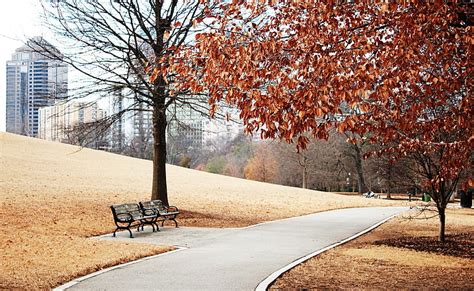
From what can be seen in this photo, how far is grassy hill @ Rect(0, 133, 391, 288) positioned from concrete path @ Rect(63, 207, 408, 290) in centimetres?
86

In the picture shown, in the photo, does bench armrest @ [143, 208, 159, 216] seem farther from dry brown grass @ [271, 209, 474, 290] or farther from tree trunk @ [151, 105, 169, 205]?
dry brown grass @ [271, 209, 474, 290]

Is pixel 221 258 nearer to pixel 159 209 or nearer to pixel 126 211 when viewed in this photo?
pixel 126 211

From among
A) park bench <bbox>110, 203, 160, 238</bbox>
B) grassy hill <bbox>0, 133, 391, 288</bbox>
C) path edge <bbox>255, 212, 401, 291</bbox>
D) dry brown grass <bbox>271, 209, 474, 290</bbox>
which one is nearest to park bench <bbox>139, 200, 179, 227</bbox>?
park bench <bbox>110, 203, 160, 238</bbox>

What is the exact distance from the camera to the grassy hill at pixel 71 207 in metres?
11.2

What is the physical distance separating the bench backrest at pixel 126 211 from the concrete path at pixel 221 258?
71 cm

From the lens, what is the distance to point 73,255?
1214 cm

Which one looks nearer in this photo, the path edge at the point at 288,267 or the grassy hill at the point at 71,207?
the path edge at the point at 288,267

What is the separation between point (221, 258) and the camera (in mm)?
11883

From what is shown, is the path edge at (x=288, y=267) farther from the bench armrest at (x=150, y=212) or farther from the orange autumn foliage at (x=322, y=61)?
the bench armrest at (x=150, y=212)

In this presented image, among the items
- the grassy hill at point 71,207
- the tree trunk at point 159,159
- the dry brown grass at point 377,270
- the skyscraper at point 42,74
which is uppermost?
the skyscraper at point 42,74

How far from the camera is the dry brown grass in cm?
989

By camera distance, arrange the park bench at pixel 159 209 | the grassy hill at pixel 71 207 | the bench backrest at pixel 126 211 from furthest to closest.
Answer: the park bench at pixel 159 209 → the bench backrest at pixel 126 211 → the grassy hill at pixel 71 207

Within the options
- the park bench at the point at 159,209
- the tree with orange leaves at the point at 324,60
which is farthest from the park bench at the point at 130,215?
the tree with orange leaves at the point at 324,60

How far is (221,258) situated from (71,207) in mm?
11715
